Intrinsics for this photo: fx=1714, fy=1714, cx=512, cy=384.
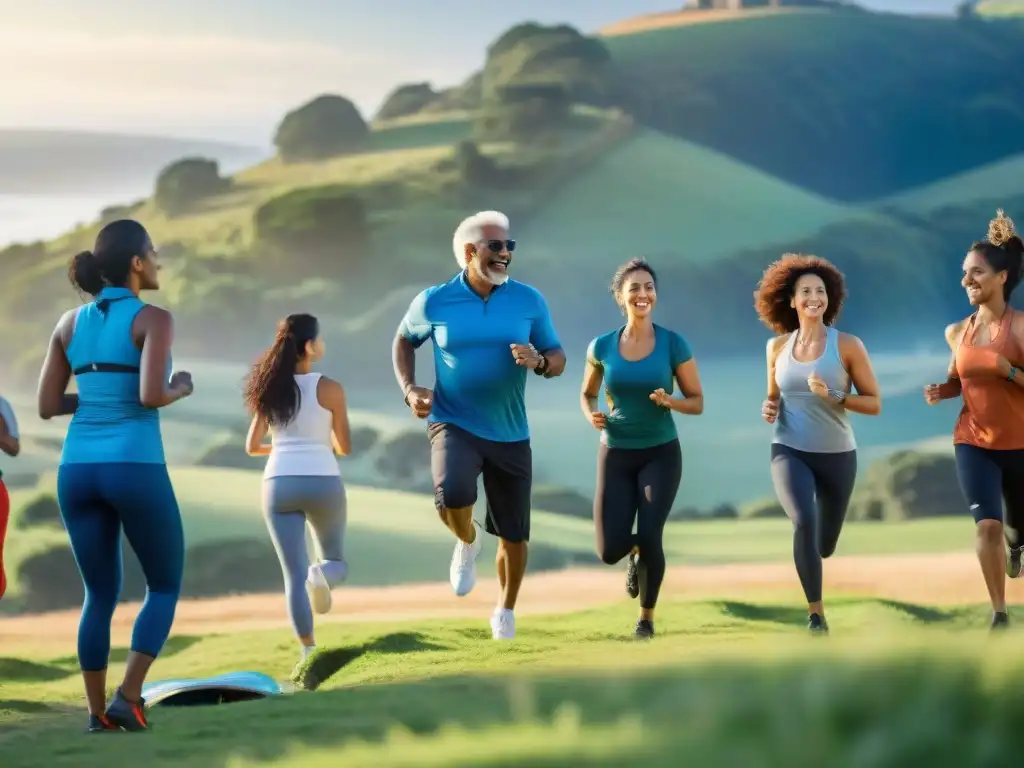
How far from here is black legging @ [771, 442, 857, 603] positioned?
28.0 ft

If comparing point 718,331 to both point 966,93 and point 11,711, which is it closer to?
point 966,93

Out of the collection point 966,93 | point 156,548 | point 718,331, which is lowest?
point 156,548

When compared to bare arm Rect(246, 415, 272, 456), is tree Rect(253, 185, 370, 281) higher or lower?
higher

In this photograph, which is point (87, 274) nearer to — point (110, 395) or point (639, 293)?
point (110, 395)

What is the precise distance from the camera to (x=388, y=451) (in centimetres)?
2970

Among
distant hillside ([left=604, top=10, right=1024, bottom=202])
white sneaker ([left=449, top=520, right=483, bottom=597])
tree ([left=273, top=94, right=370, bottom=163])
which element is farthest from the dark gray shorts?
distant hillside ([left=604, top=10, right=1024, bottom=202])

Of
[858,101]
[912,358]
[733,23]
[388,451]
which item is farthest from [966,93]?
[388,451]

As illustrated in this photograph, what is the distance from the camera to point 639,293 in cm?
891

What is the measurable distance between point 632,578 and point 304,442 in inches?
74.7

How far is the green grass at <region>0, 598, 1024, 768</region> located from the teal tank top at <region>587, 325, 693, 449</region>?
1263mm

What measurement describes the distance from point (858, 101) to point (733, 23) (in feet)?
12.2

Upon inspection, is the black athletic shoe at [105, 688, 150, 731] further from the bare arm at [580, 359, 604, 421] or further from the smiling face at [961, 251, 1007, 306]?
the smiling face at [961, 251, 1007, 306]

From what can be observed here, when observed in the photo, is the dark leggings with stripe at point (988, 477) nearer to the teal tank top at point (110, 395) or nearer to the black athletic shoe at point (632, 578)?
the black athletic shoe at point (632, 578)

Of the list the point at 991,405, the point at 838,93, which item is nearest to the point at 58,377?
the point at 991,405
